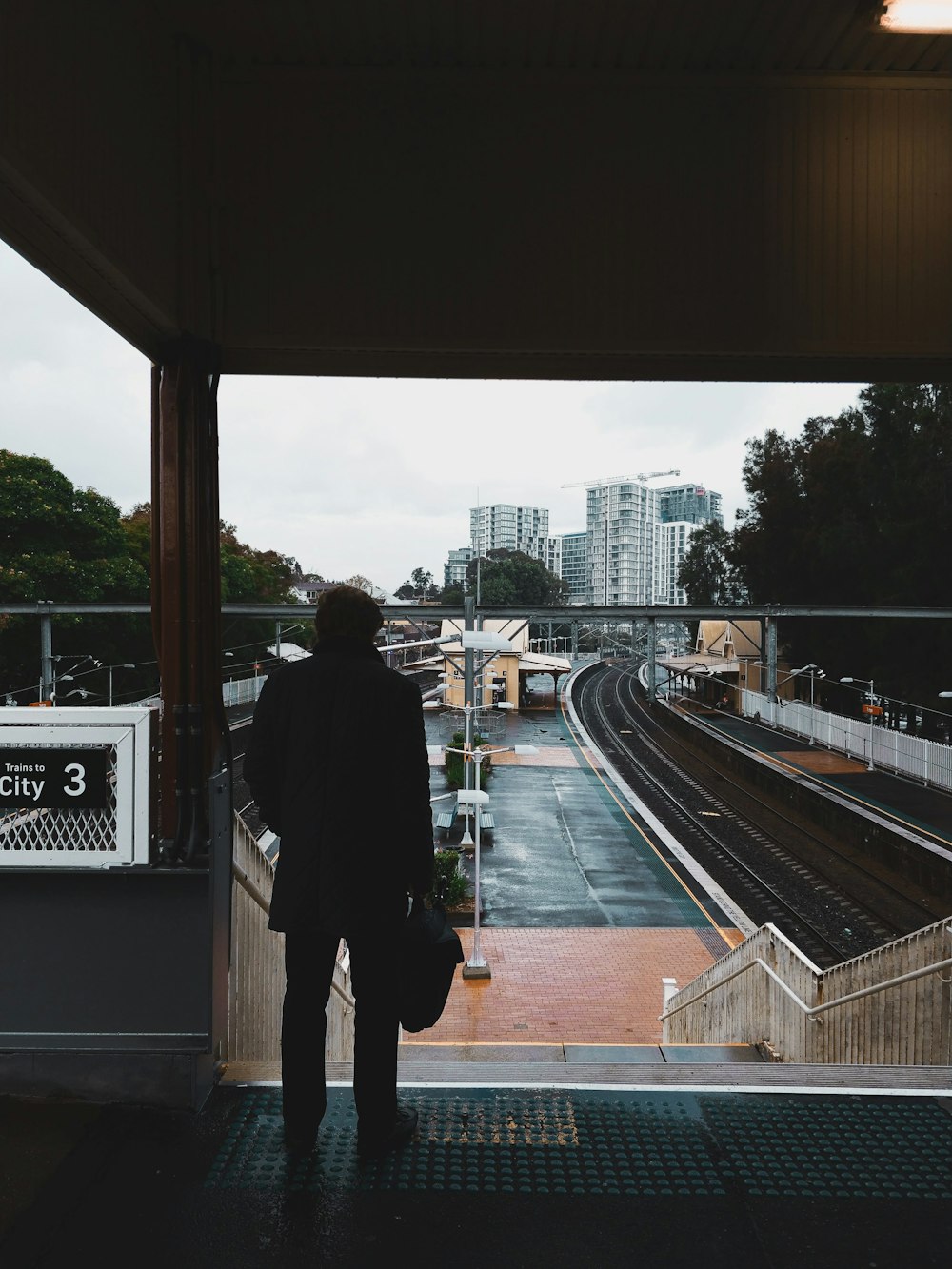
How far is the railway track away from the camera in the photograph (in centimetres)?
1380

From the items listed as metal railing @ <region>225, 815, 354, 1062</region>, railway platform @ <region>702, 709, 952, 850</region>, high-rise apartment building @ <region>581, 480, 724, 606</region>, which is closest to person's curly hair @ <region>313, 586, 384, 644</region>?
metal railing @ <region>225, 815, 354, 1062</region>

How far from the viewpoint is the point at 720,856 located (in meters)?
18.0

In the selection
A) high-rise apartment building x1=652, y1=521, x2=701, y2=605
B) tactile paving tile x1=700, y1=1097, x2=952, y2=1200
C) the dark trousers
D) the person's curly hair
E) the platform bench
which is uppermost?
high-rise apartment building x1=652, y1=521, x2=701, y2=605

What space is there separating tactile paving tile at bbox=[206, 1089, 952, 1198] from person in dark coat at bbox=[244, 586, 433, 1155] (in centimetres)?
15

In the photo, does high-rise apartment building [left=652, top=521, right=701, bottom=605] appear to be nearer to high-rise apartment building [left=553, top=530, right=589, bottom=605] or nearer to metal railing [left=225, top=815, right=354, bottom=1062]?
high-rise apartment building [left=553, top=530, right=589, bottom=605]

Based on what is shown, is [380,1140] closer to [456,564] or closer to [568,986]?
[568,986]

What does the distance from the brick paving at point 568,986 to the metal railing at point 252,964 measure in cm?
613

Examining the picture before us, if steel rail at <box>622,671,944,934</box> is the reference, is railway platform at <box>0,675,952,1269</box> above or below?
above

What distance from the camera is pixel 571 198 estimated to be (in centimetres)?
393

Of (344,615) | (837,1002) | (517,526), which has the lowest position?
(837,1002)

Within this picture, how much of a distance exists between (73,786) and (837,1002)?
488 centimetres

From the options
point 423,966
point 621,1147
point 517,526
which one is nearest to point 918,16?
point 423,966

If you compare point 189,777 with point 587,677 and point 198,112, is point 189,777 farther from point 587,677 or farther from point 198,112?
point 587,677

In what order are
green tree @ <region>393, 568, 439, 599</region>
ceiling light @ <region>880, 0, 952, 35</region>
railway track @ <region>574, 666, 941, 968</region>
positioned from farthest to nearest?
green tree @ <region>393, 568, 439, 599</region>, railway track @ <region>574, 666, 941, 968</region>, ceiling light @ <region>880, 0, 952, 35</region>
